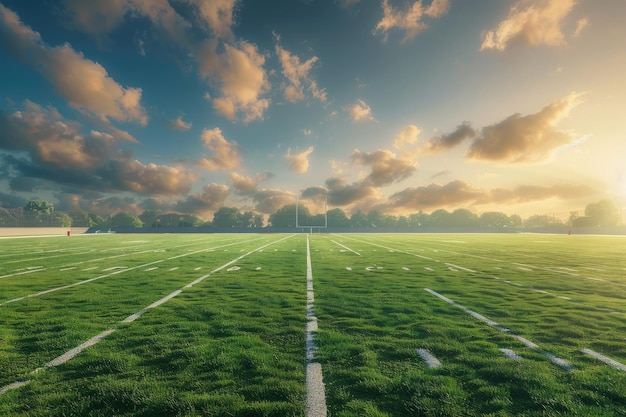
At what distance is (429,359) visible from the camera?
4.92 m

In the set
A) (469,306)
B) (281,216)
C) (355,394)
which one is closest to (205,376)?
(355,394)

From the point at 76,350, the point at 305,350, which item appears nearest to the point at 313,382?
the point at 305,350

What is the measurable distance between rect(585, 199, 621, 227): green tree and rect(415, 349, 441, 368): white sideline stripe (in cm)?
15776

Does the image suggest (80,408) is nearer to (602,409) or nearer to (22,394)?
(22,394)

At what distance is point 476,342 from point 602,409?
2.09m

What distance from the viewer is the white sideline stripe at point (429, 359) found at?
15.4 feet

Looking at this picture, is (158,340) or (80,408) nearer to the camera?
(80,408)

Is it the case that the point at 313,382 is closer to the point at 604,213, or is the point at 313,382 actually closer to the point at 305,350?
the point at 305,350

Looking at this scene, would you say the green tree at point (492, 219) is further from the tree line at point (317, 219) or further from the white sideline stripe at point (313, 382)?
the white sideline stripe at point (313, 382)

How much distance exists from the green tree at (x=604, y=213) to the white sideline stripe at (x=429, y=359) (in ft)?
518

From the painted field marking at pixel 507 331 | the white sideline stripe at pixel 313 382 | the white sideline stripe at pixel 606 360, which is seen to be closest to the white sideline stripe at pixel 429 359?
the white sideline stripe at pixel 313 382

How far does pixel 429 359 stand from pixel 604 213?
182 meters

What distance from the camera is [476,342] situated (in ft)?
18.5

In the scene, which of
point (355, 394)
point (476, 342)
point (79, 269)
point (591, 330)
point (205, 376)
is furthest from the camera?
point (79, 269)
